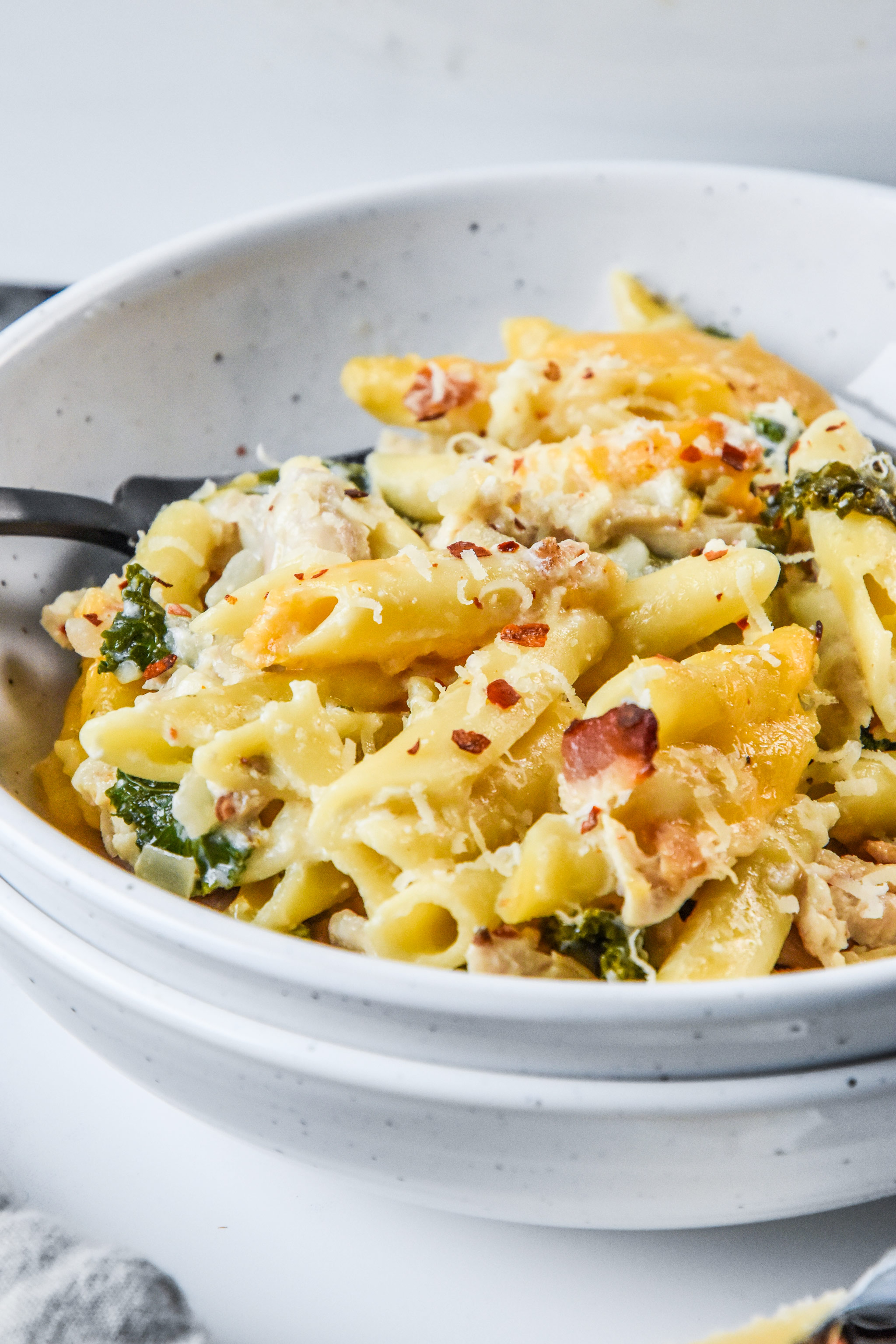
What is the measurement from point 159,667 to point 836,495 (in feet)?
2.81

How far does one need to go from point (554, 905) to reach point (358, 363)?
110 cm

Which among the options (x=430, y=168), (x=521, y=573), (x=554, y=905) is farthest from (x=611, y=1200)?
(x=430, y=168)

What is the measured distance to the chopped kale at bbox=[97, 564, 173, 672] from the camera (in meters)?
1.49

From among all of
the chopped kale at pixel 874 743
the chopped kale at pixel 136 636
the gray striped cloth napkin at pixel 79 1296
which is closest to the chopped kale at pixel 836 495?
the chopped kale at pixel 874 743

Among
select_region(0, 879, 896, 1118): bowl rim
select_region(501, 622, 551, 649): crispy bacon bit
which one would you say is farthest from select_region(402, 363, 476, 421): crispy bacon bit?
select_region(0, 879, 896, 1118): bowl rim

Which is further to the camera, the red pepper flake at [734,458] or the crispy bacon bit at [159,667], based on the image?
the red pepper flake at [734,458]

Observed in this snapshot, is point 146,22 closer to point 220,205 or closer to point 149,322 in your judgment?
point 220,205

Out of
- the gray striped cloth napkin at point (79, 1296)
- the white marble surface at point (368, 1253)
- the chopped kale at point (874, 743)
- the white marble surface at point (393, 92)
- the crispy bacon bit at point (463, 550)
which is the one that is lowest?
the white marble surface at point (368, 1253)

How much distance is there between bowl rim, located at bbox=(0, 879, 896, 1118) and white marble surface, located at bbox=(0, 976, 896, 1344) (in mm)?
302

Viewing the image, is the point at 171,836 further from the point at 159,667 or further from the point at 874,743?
the point at 874,743

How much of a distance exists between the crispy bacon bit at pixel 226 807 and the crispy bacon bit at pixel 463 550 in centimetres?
37

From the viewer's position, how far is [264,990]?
1.06m

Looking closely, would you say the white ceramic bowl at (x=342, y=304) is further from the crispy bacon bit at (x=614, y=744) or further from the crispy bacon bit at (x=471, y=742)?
the crispy bacon bit at (x=614, y=744)

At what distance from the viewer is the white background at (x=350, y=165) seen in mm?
1229
